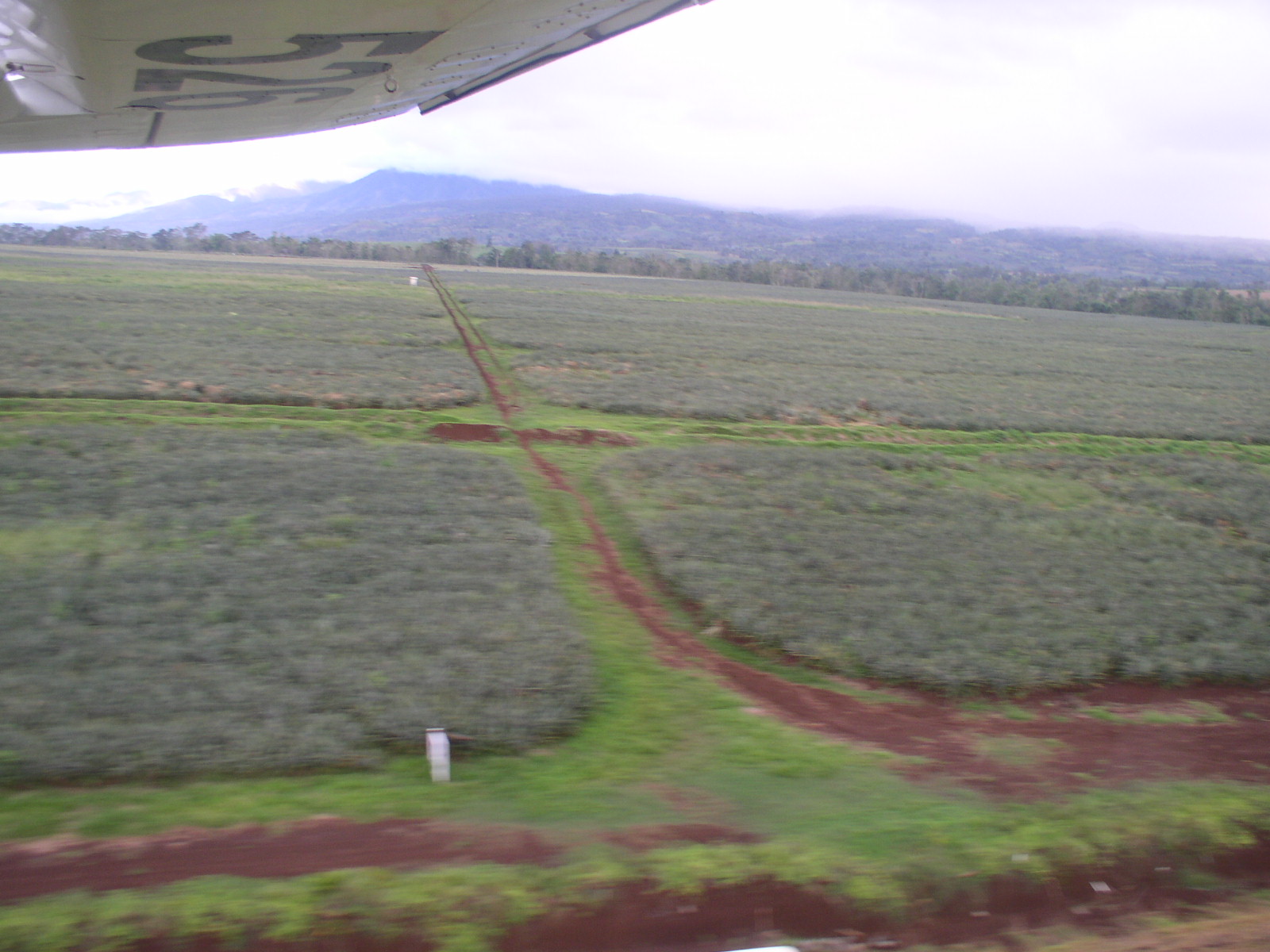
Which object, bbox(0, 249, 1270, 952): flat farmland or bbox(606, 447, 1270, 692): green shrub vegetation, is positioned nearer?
bbox(0, 249, 1270, 952): flat farmland

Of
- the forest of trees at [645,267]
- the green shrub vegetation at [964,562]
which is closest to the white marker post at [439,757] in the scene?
the green shrub vegetation at [964,562]

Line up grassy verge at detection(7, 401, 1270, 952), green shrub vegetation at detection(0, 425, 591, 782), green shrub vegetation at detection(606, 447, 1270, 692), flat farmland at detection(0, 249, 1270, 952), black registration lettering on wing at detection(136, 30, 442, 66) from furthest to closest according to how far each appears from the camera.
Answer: green shrub vegetation at detection(606, 447, 1270, 692) < green shrub vegetation at detection(0, 425, 591, 782) < black registration lettering on wing at detection(136, 30, 442, 66) < flat farmland at detection(0, 249, 1270, 952) < grassy verge at detection(7, 401, 1270, 952)

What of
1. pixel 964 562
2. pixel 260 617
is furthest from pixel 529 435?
pixel 260 617

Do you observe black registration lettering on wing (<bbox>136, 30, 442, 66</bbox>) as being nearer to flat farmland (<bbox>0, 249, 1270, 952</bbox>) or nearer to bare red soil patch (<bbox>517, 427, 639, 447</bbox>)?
flat farmland (<bbox>0, 249, 1270, 952</bbox>)

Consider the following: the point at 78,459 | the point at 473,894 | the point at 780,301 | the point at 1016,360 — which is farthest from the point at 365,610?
the point at 780,301

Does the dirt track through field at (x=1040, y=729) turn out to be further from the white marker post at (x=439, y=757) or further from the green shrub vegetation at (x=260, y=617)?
the white marker post at (x=439, y=757)

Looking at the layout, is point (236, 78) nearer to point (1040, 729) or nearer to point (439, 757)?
point (439, 757)

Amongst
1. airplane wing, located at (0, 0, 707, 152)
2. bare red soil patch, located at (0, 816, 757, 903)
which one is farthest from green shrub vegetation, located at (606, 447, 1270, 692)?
airplane wing, located at (0, 0, 707, 152)
